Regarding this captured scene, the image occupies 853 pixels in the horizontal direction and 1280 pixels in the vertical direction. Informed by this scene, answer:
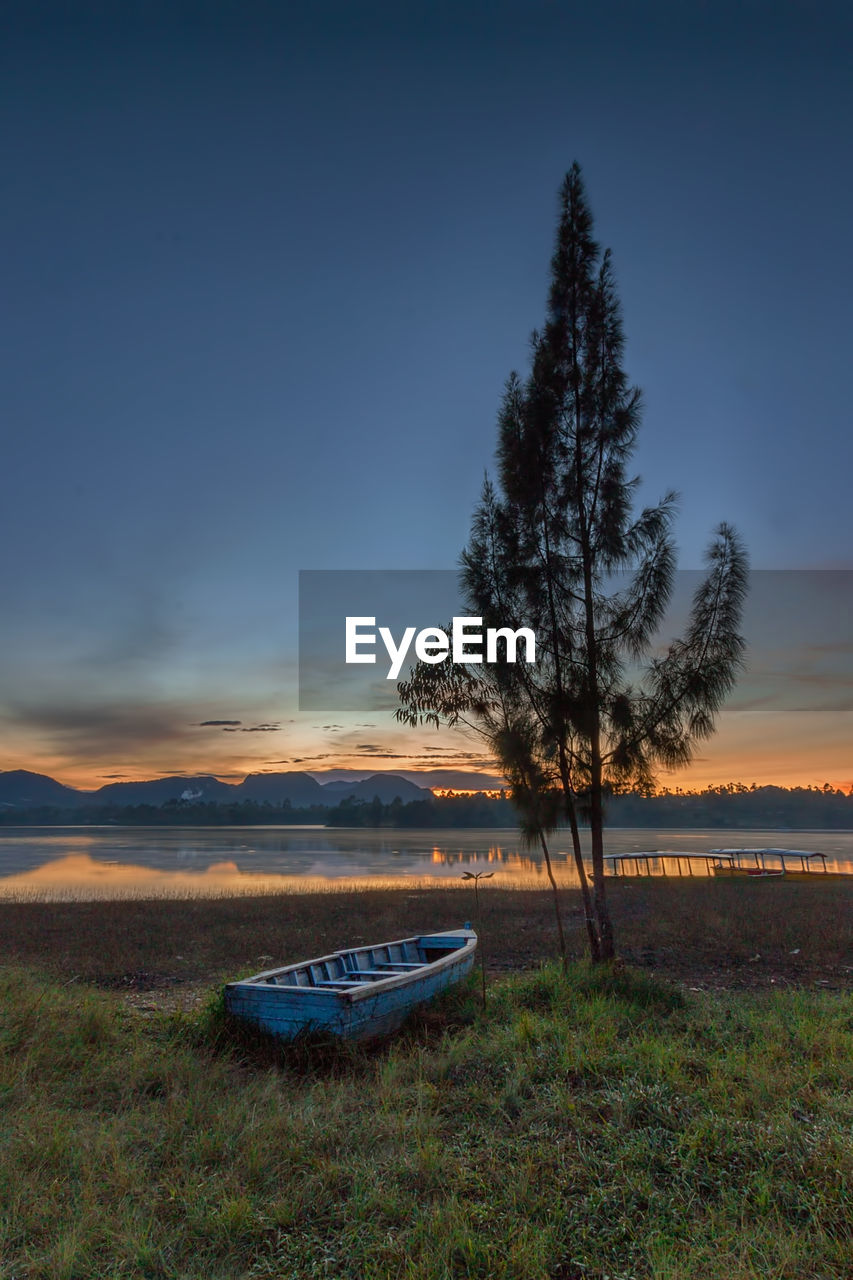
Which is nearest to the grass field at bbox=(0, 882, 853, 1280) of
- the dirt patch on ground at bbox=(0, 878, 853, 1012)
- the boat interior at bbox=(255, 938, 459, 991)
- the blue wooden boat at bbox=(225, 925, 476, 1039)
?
the blue wooden boat at bbox=(225, 925, 476, 1039)

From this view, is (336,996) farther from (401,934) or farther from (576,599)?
(401,934)

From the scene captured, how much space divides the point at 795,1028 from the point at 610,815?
3.95 m

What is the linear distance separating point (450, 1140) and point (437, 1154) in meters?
0.37

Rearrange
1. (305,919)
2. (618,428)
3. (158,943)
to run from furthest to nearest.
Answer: (305,919)
(158,943)
(618,428)

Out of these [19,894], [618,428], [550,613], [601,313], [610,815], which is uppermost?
[601,313]

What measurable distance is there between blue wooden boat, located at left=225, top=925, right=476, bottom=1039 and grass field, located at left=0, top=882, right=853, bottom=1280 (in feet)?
1.02

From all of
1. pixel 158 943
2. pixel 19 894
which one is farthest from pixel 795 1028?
pixel 19 894

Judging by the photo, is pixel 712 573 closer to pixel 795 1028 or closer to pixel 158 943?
pixel 795 1028

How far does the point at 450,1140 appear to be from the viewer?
5.52 meters

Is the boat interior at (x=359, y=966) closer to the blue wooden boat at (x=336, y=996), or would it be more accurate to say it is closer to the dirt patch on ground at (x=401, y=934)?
the blue wooden boat at (x=336, y=996)

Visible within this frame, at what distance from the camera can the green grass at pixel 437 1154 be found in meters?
4.12

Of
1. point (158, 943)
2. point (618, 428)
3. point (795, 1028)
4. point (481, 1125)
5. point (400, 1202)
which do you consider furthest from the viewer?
point (158, 943)

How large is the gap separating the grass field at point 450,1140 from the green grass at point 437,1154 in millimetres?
18

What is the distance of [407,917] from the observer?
70.0 ft
